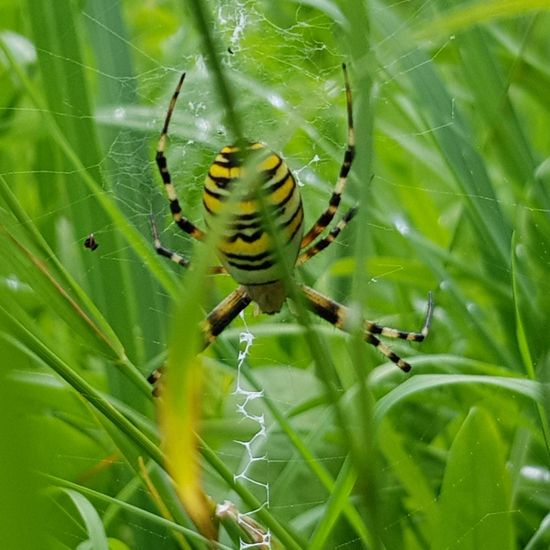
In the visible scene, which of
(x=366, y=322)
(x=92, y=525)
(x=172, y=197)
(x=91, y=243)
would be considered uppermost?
(x=172, y=197)

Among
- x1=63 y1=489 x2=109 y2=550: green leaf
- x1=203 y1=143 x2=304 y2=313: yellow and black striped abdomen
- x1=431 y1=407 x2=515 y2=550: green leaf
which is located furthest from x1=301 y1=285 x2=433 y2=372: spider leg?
x1=63 y1=489 x2=109 y2=550: green leaf

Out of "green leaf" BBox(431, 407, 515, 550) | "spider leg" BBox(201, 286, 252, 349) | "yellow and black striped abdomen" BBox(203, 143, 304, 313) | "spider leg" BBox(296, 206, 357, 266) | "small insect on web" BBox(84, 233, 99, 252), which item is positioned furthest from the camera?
"spider leg" BBox(296, 206, 357, 266)

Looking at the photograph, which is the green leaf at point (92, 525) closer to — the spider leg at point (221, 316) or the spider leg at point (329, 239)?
the spider leg at point (221, 316)

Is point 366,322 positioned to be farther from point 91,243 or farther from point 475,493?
point 475,493

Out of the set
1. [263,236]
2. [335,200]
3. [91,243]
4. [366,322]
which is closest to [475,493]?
[263,236]

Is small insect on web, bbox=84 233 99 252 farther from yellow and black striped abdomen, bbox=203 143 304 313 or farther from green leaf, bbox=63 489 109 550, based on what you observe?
green leaf, bbox=63 489 109 550

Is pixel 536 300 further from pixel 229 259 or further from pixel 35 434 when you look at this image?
pixel 35 434

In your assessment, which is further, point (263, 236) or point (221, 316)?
point (221, 316)

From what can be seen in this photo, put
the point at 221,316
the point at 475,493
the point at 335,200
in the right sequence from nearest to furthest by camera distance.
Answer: the point at 475,493 → the point at 335,200 → the point at 221,316
